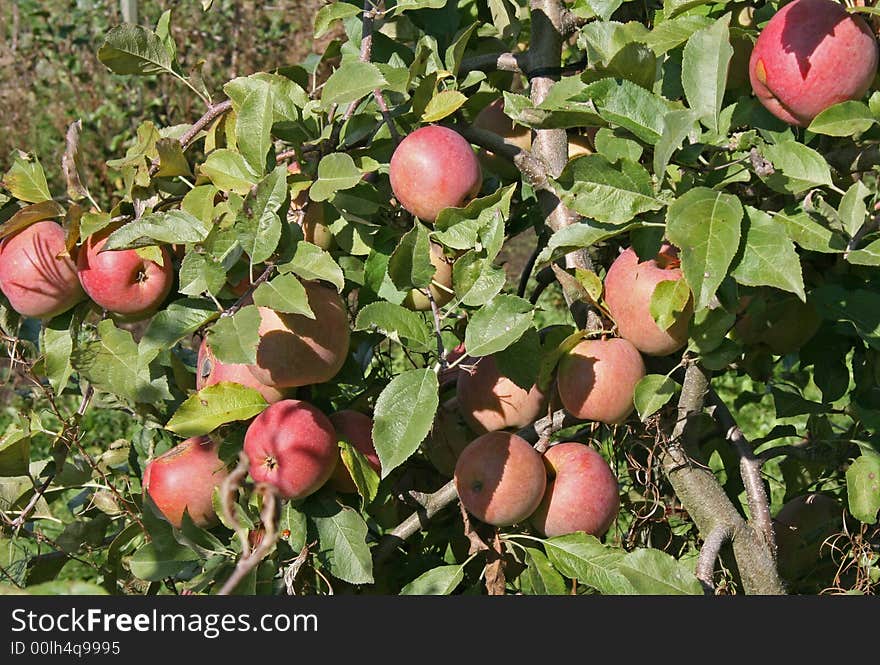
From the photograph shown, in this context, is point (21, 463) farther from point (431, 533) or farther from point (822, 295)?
point (822, 295)

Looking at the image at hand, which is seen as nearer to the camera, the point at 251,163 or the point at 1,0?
the point at 251,163

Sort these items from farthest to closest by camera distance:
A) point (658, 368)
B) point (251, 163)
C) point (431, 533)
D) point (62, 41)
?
point (62, 41)
point (431, 533)
point (658, 368)
point (251, 163)

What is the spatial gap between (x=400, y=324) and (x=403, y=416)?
0.10m

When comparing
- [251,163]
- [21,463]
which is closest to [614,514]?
[251,163]

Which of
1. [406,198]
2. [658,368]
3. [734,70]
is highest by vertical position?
[734,70]

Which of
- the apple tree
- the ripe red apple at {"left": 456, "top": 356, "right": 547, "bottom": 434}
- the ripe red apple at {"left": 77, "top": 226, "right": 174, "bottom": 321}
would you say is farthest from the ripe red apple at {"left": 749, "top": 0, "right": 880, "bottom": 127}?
the ripe red apple at {"left": 77, "top": 226, "right": 174, "bottom": 321}

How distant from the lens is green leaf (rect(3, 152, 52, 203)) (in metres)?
1.11

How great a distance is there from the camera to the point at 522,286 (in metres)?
1.32

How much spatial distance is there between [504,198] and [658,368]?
28 cm

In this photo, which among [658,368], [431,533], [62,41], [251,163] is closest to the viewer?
[251,163]

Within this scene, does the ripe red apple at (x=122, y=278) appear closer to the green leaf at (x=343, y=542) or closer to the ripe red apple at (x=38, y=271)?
the ripe red apple at (x=38, y=271)

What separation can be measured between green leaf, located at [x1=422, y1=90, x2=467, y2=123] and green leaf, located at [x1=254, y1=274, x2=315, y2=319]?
26cm

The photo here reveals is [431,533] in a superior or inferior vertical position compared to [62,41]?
superior

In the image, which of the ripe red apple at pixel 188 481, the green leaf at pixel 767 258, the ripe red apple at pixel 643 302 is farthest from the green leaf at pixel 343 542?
the green leaf at pixel 767 258
